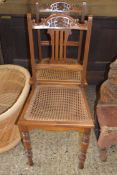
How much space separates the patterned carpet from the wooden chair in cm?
9

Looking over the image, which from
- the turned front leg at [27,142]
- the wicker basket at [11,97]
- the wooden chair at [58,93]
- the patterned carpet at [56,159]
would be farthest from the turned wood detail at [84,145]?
the wicker basket at [11,97]

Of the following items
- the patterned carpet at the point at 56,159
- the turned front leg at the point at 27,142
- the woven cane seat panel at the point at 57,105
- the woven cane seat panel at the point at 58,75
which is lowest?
the patterned carpet at the point at 56,159

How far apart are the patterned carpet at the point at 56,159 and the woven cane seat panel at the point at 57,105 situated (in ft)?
1.42

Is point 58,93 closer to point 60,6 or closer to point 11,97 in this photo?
point 11,97

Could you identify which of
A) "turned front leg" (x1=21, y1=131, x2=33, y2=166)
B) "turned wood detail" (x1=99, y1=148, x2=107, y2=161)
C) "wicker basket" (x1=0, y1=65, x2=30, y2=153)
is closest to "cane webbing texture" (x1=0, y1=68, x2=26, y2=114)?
"wicker basket" (x1=0, y1=65, x2=30, y2=153)

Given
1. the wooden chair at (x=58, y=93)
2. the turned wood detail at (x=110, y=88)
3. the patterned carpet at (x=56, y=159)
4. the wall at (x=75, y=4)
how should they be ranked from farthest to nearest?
the wall at (x=75, y=4) → the patterned carpet at (x=56, y=159) → the turned wood detail at (x=110, y=88) → the wooden chair at (x=58, y=93)

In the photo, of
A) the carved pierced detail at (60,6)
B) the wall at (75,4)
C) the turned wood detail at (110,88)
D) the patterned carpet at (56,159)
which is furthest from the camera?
the wall at (75,4)

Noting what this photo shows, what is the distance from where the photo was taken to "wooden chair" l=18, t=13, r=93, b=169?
1219 millimetres

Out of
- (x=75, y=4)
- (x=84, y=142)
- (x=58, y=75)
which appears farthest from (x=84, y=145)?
(x=75, y=4)

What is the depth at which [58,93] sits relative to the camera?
4.68 feet

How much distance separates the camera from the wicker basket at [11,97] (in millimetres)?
1362

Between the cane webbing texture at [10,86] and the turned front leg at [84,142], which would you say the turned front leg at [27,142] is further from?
the cane webbing texture at [10,86]

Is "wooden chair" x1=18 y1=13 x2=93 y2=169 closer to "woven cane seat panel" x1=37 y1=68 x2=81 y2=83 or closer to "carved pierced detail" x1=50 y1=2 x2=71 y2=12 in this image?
"woven cane seat panel" x1=37 y1=68 x2=81 y2=83

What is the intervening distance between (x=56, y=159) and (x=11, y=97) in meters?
0.65
